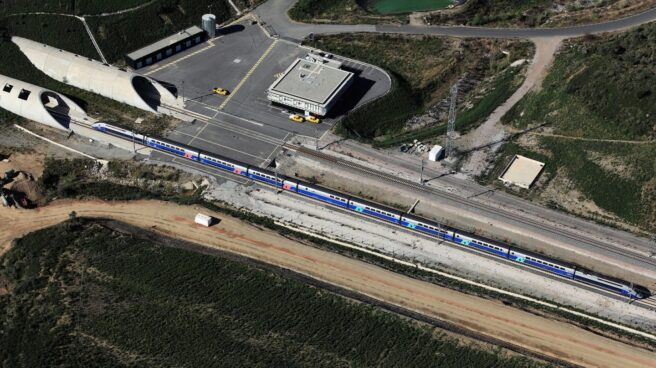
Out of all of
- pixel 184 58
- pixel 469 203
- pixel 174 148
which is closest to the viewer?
pixel 469 203

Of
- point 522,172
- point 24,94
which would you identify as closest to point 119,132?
point 24,94

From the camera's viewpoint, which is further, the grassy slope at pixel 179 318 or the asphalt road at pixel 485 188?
the asphalt road at pixel 485 188

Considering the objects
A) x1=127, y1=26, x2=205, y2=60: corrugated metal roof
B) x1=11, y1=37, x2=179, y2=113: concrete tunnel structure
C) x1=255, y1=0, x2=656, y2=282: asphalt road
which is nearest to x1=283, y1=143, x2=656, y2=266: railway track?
x1=255, y1=0, x2=656, y2=282: asphalt road

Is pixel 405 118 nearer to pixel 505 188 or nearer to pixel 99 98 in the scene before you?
pixel 505 188

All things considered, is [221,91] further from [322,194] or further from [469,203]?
[469,203]

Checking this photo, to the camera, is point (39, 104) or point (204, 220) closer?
point (204, 220)

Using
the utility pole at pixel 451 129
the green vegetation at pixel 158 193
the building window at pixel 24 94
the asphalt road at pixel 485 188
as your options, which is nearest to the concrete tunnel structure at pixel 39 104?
the building window at pixel 24 94

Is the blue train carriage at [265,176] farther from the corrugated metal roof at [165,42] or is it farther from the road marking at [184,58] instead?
the corrugated metal roof at [165,42]

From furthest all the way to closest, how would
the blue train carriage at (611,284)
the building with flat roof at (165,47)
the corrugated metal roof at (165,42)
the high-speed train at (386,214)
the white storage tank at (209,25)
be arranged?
the white storage tank at (209,25) < the corrugated metal roof at (165,42) < the building with flat roof at (165,47) < the high-speed train at (386,214) < the blue train carriage at (611,284)
